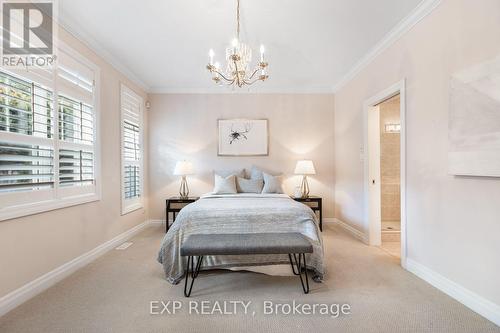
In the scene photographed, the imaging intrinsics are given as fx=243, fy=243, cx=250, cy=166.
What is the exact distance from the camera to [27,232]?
6.83 feet

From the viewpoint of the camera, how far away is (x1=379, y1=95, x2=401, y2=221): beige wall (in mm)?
4766

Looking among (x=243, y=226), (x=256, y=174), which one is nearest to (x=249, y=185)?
(x=256, y=174)

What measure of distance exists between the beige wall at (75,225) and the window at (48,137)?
0.41ft

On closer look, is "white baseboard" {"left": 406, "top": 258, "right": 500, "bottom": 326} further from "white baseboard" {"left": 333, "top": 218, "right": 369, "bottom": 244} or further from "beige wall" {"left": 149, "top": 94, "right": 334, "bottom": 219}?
"beige wall" {"left": 149, "top": 94, "right": 334, "bottom": 219}

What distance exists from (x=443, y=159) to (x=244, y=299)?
83.5 inches

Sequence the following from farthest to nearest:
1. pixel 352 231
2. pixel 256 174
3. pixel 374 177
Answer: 1. pixel 256 174
2. pixel 352 231
3. pixel 374 177

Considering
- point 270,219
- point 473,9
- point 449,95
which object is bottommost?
point 270,219

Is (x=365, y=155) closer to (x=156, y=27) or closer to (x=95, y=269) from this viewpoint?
(x=156, y=27)

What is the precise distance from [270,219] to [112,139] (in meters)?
2.51

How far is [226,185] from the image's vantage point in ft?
13.4

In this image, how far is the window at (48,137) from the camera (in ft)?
6.35

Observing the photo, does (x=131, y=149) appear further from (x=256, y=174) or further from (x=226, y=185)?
(x=256, y=174)

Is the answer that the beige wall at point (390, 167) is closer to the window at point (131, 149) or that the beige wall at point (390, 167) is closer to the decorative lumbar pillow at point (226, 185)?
the decorative lumbar pillow at point (226, 185)

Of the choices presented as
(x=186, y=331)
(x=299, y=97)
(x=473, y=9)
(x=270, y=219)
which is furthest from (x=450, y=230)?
(x=299, y=97)
